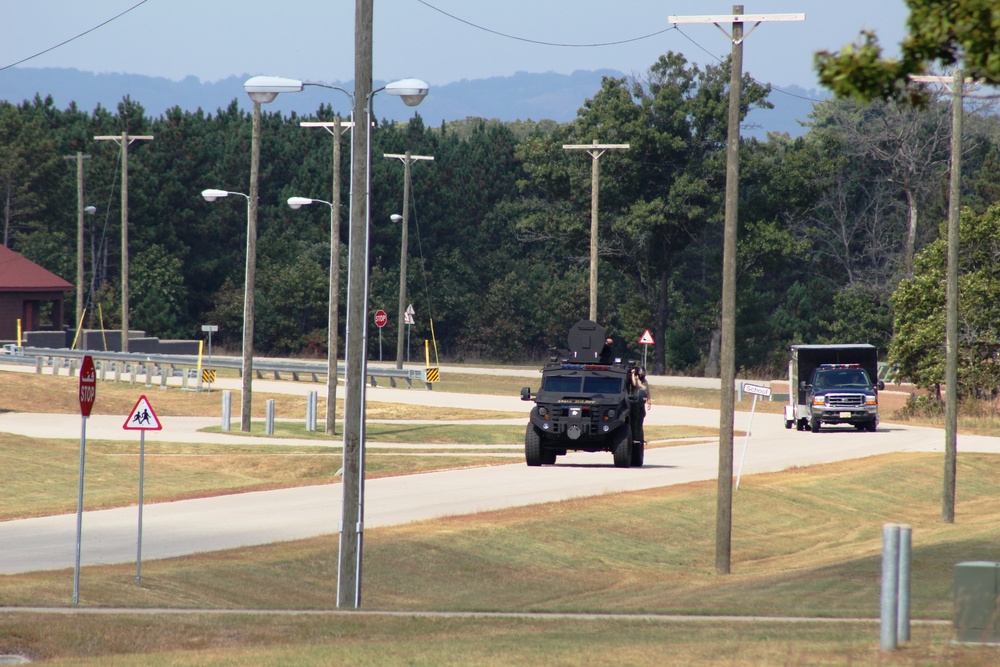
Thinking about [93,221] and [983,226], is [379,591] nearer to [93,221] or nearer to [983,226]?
[983,226]

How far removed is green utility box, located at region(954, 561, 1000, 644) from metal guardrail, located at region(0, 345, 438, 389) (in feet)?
141

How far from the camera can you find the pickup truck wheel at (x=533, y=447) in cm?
3024

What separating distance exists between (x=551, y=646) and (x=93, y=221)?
74.8 metres

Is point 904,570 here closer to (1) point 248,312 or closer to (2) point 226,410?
(1) point 248,312

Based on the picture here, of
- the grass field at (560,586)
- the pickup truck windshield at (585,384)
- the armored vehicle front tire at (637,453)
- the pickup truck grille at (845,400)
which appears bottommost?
the grass field at (560,586)

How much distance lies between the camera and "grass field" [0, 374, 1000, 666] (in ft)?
38.8

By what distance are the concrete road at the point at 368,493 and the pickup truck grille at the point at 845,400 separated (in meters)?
0.98

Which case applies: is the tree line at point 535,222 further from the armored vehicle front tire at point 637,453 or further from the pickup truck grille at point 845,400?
the armored vehicle front tire at point 637,453

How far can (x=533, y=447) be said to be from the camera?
30.6m

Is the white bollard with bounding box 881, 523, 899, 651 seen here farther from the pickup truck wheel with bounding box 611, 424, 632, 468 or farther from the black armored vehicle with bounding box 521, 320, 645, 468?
the pickup truck wheel with bounding box 611, 424, 632, 468

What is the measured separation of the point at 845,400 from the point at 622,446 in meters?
15.0

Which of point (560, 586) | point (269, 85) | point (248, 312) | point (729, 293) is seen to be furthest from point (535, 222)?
point (269, 85)

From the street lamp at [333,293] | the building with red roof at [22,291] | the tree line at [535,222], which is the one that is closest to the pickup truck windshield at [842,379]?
the street lamp at [333,293]

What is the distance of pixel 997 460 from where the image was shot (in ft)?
119
